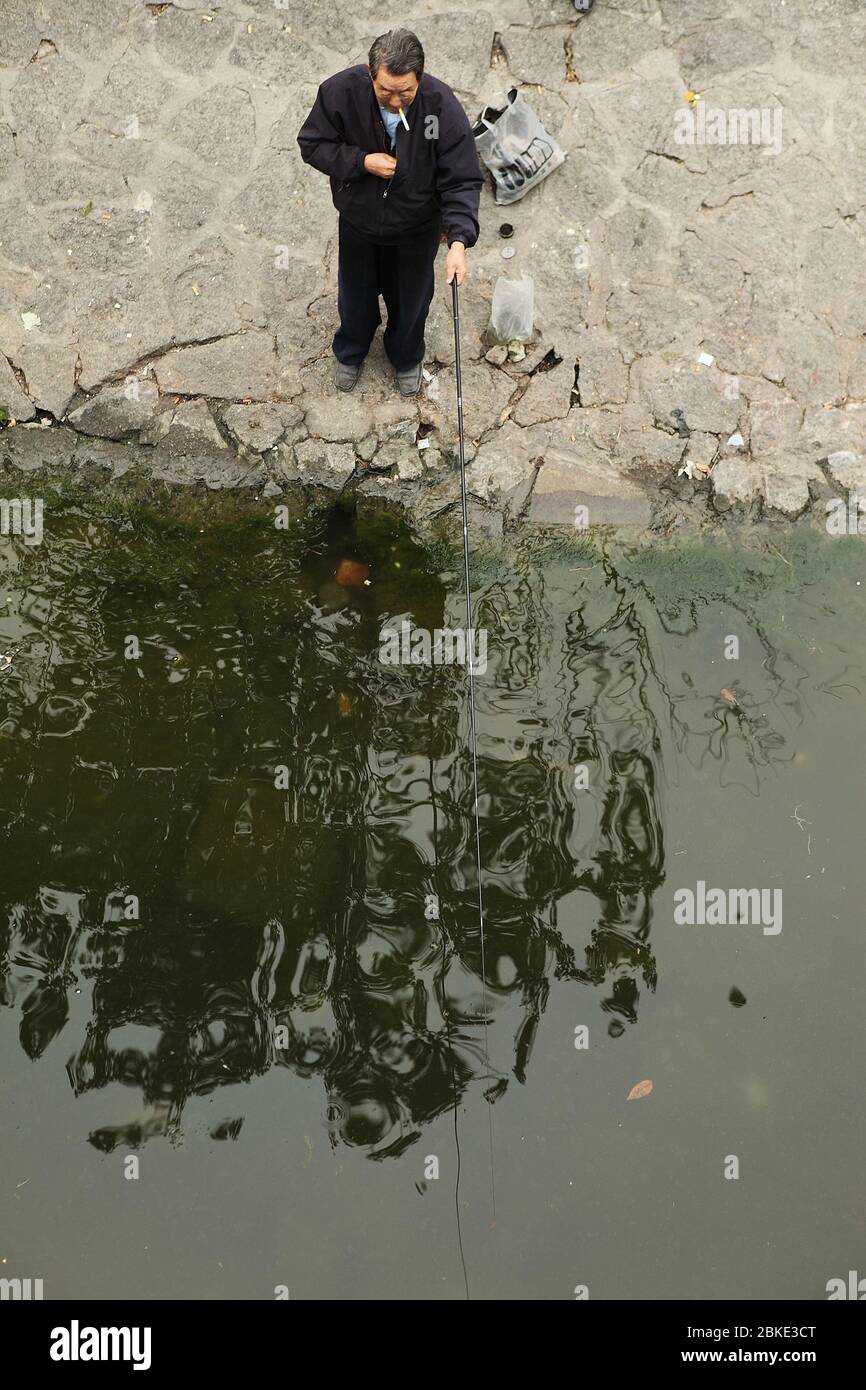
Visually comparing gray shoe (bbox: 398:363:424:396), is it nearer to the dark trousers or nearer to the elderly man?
the dark trousers

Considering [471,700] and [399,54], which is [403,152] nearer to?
[399,54]

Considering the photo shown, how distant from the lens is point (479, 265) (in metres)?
5.01

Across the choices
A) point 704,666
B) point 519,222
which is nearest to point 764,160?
point 519,222

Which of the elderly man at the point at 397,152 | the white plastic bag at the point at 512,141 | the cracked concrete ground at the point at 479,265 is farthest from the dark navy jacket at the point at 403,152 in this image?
the white plastic bag at the point at 512,141

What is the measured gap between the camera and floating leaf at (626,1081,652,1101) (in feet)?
12.4

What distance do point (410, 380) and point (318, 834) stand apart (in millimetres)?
2031

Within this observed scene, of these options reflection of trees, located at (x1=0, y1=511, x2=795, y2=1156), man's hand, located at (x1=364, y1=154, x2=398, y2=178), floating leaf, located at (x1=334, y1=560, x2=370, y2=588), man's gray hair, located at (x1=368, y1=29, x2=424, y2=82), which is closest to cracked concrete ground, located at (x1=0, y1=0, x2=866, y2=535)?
floating leaf, located at (x1=334, y1=560, x2=370, y2=588)

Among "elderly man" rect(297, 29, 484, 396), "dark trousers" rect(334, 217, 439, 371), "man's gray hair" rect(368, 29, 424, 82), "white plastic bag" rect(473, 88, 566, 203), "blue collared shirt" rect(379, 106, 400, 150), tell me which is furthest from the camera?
"white plastic bag" rect(473, 88, 566, 203)

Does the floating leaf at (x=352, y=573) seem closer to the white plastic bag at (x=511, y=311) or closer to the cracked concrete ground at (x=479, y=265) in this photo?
the cracked concrete ground at (x=479, y=265)

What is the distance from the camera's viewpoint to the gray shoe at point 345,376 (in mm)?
4836

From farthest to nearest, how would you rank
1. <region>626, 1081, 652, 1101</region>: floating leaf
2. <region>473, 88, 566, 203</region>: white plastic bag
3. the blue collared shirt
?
<region>473, 88, 566, 203</region>: white plastic bag < <region>626, 1081, 652, 1101</region>: floating leaf < the blue collared shirt

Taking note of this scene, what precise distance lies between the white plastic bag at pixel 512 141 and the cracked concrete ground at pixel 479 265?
15cm

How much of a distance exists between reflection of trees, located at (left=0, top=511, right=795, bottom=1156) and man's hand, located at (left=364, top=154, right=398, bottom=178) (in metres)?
1.48

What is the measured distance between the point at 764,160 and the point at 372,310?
6.66ft
